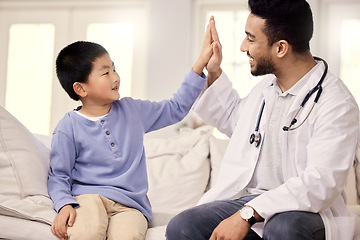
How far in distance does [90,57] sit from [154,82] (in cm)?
318

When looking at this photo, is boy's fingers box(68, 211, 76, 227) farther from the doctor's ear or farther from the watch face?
the doctor's ear

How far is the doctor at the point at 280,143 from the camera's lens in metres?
1.50

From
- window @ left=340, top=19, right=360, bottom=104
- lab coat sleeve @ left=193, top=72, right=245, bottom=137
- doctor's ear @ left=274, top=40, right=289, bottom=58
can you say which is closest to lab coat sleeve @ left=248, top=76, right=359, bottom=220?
doctor's ear @ left=274, top=40, right=289, bottom=58

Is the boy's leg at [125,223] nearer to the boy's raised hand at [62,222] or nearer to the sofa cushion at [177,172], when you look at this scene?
→ the boy's raised hand at [62,222]

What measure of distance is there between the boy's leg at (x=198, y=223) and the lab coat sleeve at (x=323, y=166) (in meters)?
0.14

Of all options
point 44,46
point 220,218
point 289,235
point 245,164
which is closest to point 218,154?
point 245,164

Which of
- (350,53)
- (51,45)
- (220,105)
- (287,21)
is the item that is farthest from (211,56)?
(51,45)

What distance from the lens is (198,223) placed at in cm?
159

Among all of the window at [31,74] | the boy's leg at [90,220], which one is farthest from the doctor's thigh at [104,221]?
the window at [31,74]

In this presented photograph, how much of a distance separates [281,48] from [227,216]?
62 cm

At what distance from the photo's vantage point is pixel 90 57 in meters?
1.96

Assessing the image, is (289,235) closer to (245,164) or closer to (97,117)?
(245,164)

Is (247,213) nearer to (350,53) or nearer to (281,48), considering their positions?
(281,48)

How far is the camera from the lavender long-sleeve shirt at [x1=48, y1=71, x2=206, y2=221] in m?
1.88
